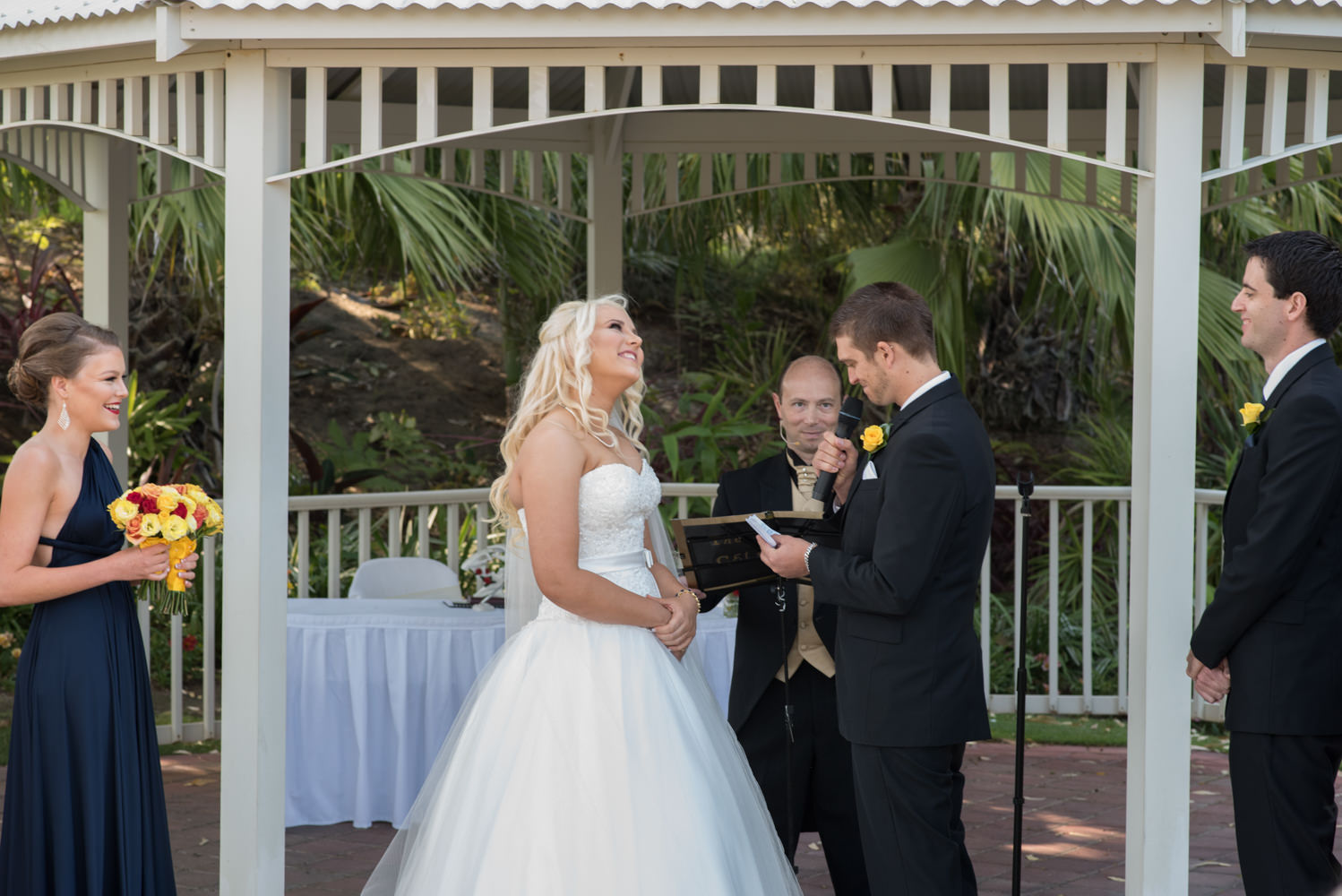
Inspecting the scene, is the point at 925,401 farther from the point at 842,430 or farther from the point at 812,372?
the point at 812,372

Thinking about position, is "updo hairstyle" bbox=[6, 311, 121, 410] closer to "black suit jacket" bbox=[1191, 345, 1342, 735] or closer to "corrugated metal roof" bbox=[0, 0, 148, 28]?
"corrugated metal roof" bbox=[0, 0, 148, 28]

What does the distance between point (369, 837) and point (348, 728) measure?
0.46m

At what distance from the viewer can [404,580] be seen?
22.8 ft

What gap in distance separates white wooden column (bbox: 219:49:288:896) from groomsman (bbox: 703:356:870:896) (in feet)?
4.64

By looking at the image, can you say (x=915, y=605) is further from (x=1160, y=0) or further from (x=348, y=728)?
(x=348, y=728)

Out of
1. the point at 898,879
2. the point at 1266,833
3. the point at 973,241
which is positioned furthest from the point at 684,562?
the point at 973,241

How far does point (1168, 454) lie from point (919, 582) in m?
1.13

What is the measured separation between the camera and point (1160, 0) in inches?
156

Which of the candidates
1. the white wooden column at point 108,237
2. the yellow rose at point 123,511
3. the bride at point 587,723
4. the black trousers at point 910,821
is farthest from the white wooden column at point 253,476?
the white wooden column at point 108,237

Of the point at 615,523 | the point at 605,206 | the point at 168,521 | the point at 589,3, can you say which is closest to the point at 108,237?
the point at 605,206

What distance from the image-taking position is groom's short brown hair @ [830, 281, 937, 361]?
374 cm

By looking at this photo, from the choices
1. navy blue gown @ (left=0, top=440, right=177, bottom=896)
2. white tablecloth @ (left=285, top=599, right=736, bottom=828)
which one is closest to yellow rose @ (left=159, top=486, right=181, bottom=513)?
navy blue gown @ (left=0, top=440, right=177, bottom=896)

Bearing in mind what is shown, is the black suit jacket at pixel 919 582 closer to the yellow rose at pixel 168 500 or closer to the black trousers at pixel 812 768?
the black trousers at pixel 812 768

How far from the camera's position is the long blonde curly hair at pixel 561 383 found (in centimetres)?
402
